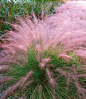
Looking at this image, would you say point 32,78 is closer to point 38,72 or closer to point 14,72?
point 38,72

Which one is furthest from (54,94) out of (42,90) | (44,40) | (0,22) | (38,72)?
(0,22)

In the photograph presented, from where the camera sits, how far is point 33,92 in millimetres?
2520

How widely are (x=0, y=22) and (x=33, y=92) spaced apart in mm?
1856

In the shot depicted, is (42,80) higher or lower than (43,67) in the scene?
lower

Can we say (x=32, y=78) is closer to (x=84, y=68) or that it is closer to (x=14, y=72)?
(x=14, y=72)

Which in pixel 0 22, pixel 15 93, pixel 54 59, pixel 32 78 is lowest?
pixel 15 93

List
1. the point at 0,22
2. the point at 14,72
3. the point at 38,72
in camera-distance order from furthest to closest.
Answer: the point at 0,22, the point at 14,72, the point at 38,72

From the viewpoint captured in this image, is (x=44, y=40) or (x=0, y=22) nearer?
(x=44, y=40)

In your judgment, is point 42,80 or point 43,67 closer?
point 43,67

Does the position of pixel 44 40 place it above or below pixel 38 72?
above

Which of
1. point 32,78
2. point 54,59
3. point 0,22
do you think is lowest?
point 32,78

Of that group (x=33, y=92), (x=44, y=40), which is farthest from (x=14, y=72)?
(x=44, y=40)

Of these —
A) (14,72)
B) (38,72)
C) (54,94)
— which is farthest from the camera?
(14,72)

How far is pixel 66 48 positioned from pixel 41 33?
1.41ft
